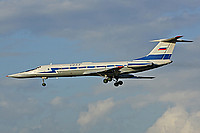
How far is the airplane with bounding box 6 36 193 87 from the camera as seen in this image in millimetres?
88125

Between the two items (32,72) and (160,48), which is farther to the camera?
(32,72)

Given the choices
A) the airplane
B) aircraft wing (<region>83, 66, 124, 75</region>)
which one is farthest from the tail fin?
aircraft wing (<region>83, 66, 124, 75</region>)

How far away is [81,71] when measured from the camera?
91.9 metres

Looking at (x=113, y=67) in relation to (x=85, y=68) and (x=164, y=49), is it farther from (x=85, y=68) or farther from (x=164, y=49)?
(x=164, y=49)

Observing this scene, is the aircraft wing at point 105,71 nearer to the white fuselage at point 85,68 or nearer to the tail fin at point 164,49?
the white fuselage at point 85,68

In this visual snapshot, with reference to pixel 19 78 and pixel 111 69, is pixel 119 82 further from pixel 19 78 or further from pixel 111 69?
pixel 19 78

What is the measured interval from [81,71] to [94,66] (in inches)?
90.4

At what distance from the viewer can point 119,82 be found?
94.9 metres

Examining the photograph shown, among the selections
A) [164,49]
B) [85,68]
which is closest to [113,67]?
[85,68]

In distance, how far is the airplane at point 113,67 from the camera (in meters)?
88.1

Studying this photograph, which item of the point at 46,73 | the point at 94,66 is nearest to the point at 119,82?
the point at 94,66

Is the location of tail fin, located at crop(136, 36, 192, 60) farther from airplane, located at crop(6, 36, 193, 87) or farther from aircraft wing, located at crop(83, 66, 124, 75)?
aircraft wing, located at crop(83, 66, 124, 75)

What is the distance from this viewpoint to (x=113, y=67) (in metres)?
89.4

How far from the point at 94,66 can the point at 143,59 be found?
774 cm
